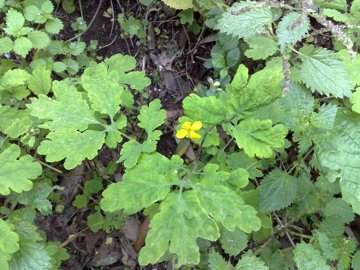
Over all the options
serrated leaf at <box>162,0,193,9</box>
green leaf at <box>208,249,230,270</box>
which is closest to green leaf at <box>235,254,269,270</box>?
green leaf at <box>208,249,230,270</box>

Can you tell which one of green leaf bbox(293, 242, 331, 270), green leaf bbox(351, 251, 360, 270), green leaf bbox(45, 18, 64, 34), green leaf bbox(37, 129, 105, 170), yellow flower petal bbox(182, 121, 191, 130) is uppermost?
green leaf bbox(45, 18, 64, 34)

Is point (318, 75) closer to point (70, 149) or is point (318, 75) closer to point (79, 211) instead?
point (70, 149)

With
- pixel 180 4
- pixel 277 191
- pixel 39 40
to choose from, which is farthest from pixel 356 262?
pixel 39 40

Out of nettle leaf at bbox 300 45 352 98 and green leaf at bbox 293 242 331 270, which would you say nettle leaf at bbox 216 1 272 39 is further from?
green leaf at bbox 293 242 331 270

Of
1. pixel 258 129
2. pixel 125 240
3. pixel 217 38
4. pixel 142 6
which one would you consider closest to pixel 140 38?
pixel 142 6

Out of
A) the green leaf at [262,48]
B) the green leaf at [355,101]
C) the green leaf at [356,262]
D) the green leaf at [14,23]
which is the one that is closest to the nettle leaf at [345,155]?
the green leaf at [355,101]

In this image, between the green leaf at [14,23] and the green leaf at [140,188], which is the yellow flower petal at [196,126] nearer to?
the green leaf at [140,188]

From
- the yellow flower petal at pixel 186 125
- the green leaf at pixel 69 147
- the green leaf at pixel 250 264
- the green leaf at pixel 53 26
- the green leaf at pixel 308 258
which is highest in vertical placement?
the green leaf at pixel 53 26
